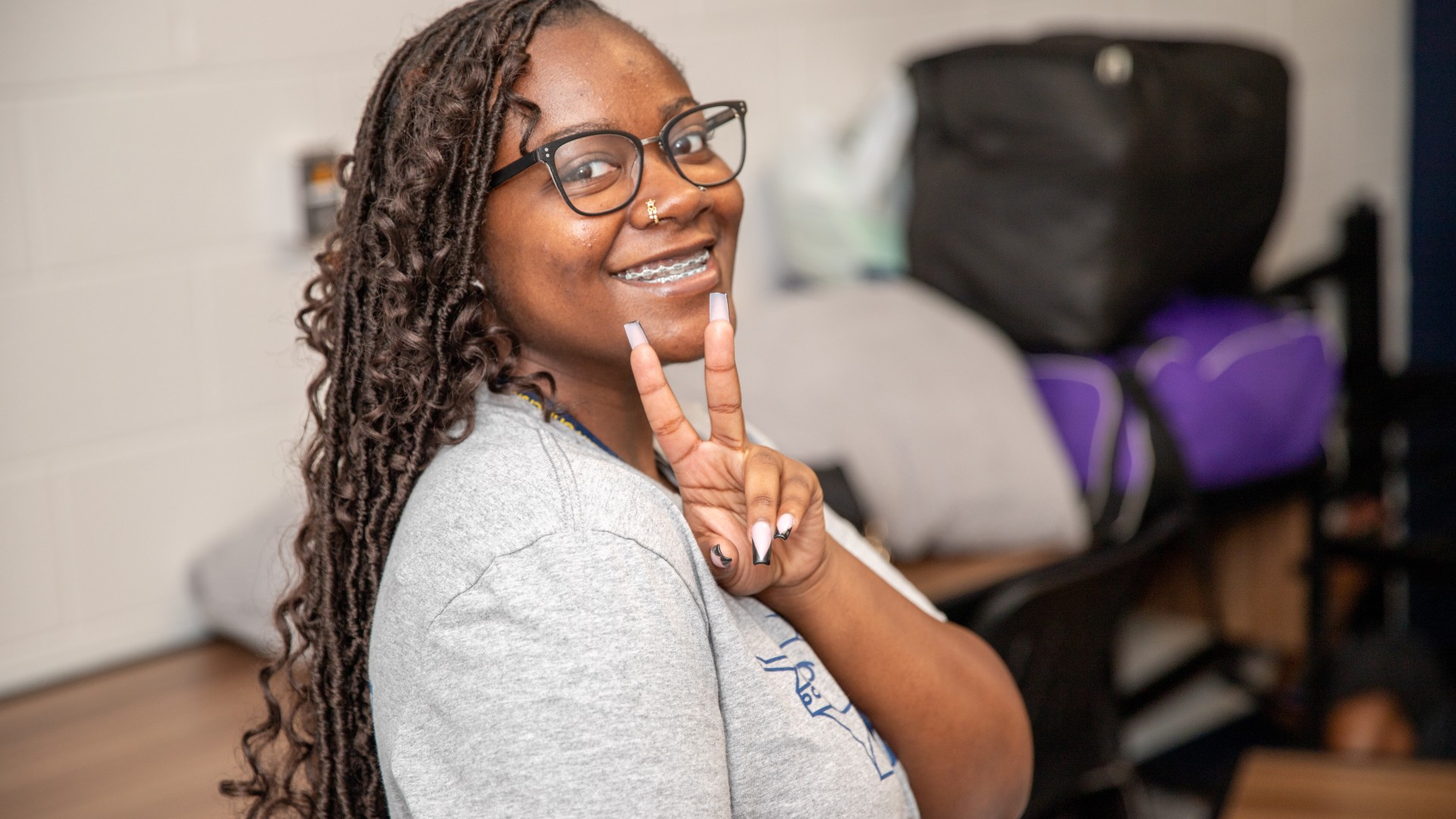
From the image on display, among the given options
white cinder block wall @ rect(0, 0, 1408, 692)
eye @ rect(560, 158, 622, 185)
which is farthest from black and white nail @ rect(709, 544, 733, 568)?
white cinder block wall @ rect(0, 0, 1408, 692)

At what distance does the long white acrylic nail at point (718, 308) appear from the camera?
926mm

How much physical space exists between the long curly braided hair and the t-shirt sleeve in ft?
0.56

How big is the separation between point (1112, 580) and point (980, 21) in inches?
59.9

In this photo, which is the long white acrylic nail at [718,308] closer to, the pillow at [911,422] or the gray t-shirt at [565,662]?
the gray t-shirt at [565,662]

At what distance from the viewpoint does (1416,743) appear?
2.50m

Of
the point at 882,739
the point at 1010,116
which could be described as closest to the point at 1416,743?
the point at 1010,116

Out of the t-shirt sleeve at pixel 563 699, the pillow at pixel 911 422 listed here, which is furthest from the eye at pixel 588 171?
the pillow at pixel 911 422

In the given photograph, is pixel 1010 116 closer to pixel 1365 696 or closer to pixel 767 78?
pixel 767 78

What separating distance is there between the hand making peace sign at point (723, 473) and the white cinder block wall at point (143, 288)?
0.81m

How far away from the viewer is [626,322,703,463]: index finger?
894 mm

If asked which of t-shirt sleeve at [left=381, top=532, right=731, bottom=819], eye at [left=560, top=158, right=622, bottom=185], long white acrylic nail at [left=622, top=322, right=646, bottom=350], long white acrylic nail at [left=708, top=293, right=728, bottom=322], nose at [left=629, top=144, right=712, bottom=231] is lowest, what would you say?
t-shirt sleeve at [left=381, top=532, right=731, bottom=819]

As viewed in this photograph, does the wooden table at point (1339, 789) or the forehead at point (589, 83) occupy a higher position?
the forehead at point (589, 83)

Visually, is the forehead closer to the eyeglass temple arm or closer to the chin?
the eyeglass temple arm

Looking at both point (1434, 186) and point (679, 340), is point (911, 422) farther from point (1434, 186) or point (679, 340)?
point (1434, 186)
